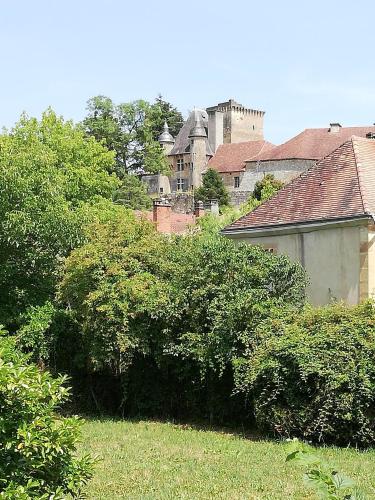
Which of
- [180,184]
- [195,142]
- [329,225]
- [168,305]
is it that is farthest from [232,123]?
[168,305]

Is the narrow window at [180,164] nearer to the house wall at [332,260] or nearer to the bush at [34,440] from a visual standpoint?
the house wall at [332,260]

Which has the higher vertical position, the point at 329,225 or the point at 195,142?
the point at 195,142

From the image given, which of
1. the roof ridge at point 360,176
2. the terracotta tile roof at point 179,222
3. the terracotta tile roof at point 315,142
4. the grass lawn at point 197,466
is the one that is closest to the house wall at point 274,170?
the terracotta tile roof at point 315,142

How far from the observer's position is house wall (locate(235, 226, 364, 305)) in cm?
1919

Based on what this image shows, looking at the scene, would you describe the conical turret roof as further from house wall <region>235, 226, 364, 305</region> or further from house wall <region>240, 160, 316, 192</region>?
house wall <region>235, 226, 364, 305</region>

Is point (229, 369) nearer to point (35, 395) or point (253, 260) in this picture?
point (253, 260)

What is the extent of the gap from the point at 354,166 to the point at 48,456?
16.8 m

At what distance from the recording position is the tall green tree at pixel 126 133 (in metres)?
73.0

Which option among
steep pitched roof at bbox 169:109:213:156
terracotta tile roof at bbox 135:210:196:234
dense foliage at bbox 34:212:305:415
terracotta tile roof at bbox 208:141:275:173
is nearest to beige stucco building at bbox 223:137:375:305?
dense foliage at bbox 34:212:305:415

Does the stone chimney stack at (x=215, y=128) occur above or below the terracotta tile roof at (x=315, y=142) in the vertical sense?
above

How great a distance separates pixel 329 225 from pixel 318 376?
6.01 meters

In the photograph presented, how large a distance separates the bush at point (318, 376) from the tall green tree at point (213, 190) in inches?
2382

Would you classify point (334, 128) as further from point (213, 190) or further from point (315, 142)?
point (213, 190)

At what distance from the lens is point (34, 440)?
6230 mm
